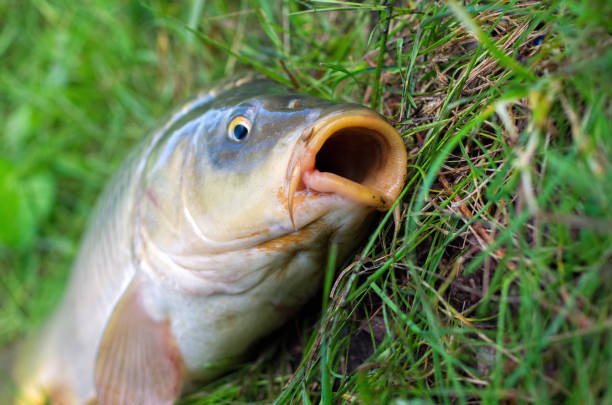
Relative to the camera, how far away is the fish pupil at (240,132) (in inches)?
55.5

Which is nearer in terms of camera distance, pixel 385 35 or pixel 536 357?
pixel 536 357

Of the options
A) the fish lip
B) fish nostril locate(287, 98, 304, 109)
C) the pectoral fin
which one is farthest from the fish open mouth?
the pectoral fin

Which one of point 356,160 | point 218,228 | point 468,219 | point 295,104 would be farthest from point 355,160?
point 218,228

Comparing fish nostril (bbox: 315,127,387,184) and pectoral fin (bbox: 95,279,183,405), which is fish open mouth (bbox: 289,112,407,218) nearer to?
fish nostril (bbox: 315,127,387,184)

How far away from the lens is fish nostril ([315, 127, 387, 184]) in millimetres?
1266

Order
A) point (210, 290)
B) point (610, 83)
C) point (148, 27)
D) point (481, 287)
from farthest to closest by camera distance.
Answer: point (148, 27)
point (210, 290)
point (481, 287)
point (610, 83)

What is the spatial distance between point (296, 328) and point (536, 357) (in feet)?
3.30

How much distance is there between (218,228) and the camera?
1.45 metres

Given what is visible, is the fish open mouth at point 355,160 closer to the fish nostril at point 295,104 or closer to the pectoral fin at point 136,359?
the fish nostril at point 295,104

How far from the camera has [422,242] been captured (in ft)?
4.47

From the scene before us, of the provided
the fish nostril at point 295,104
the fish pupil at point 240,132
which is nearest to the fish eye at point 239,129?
the fish pupil at point 240,132

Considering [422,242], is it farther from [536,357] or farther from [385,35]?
[385,35]

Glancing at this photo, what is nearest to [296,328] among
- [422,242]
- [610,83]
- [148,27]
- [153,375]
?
[153,375]

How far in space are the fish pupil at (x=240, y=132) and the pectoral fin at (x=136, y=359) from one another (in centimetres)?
70
